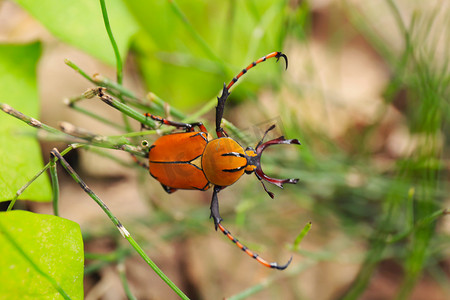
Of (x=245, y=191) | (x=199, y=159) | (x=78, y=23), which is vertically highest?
(x=78, y=23)

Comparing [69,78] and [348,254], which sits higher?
[69,78]

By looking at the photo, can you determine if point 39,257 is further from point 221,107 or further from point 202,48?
point 202,48

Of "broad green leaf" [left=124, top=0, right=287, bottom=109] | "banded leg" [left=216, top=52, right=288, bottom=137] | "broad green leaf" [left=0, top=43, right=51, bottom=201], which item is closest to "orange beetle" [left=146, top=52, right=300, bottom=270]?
"banded leg" [left=216, top=52, right=288, bottom=137]

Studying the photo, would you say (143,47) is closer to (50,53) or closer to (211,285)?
(50,53)

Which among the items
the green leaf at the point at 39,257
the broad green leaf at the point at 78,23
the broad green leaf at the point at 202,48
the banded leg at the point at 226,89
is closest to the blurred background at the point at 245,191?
the broad green leaf at the point at 202,48

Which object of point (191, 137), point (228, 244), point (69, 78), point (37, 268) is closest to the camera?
point (37, 268)

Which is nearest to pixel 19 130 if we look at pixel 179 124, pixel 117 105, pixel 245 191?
pixel 117 105

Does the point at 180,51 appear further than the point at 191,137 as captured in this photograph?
Yes

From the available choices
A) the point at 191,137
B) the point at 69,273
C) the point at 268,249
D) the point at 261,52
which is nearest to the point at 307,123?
the point at 261,52
